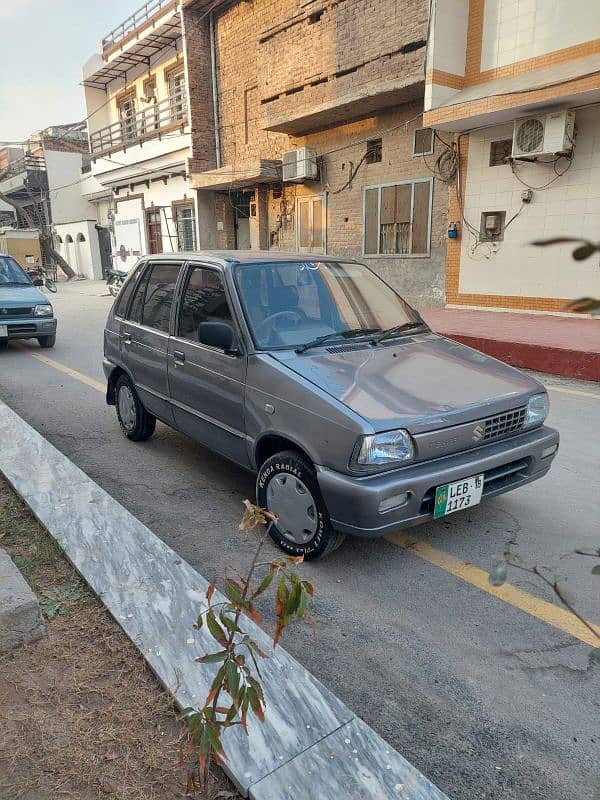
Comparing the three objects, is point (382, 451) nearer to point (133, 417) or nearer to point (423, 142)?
point (133, 417)

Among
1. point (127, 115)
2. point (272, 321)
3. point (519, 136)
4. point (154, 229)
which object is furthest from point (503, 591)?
point (127, 115)

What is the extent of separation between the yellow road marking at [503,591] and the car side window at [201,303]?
187 centimetres

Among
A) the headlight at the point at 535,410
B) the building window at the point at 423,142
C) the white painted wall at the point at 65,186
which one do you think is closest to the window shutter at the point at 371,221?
the building window at the point at 423,142

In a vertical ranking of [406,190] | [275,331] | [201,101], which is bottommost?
[275,331]

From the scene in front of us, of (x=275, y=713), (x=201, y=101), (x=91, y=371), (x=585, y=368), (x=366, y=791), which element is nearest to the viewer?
(x=366, y=791)

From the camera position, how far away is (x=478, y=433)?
3.12 metres

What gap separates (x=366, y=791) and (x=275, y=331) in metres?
2.52

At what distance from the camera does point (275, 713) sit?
6.82ft

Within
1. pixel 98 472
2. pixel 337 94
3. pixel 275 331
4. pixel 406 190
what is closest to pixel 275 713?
pixel 275 331

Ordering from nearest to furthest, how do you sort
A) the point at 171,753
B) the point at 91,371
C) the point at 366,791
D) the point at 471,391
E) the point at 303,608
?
the point at 303,608 → the point at 366,791 → the point at 171,753 → the point at 471,391 → the point at 91,371

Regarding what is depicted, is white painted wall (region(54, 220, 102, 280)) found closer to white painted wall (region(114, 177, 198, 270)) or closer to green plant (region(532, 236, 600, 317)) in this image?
white painted wall (region(114, 177, 198, 270))

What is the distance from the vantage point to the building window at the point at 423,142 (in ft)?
42.3

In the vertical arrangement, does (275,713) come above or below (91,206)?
below

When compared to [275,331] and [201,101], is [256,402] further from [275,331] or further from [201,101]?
[201,101]
